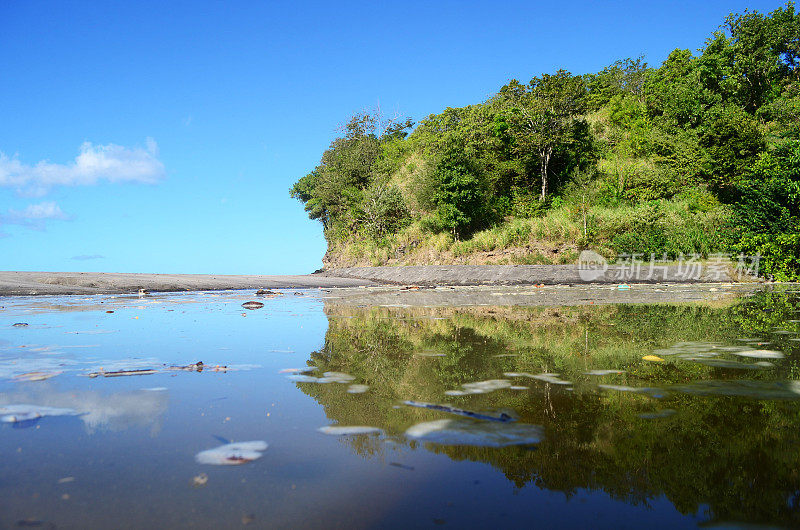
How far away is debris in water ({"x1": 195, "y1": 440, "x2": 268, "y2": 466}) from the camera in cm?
145

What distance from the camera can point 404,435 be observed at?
5.57ft

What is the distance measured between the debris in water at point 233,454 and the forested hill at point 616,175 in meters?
16.7

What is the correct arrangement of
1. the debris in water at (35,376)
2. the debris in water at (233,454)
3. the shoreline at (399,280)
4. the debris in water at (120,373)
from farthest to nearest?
the shoreline at (399,280)
the debris in water at (120,373)
the debris in water at (35,376)
the debris in water at (233,454)

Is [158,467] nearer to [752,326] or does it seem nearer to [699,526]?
[699,526]

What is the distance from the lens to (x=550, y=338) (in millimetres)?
3973

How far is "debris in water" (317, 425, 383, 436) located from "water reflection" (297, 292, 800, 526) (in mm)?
47

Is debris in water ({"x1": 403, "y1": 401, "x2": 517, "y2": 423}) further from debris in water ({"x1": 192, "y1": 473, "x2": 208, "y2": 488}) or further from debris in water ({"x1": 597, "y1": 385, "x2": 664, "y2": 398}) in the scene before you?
debris in water ({"x1": 192, "y1": 473, "x2": 208, "y2": 488})

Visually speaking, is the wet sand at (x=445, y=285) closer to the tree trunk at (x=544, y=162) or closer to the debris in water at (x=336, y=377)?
the debris in water at (x=336, y=377)

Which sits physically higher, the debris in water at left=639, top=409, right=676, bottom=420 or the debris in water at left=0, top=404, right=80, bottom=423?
the debris in water at left=0, top=404, right=80, bottom=423

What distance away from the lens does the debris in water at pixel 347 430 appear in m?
1.71

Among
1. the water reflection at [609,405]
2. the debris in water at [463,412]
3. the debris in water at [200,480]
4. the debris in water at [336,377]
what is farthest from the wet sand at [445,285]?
the debris in water at [200,480]

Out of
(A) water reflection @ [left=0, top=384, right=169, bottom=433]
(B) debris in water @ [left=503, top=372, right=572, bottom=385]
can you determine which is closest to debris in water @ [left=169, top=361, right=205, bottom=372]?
(A) water reflection @ [left=0, top=384, right=169, bottom=433]

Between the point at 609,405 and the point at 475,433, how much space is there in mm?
733

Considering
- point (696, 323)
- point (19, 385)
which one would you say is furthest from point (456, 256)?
point (19, 385)
